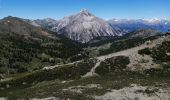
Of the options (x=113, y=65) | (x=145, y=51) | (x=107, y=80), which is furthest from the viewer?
(x=145, y=51)

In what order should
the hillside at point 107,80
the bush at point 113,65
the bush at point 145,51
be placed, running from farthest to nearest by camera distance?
the bush at point 145,51 < the bush at point 113,65 < the hillside at point 107,80

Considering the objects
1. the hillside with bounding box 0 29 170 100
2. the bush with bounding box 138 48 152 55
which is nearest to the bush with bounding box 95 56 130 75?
the hillside with bounding box 0 29 170 100

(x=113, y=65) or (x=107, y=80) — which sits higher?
(x=113, y=65)

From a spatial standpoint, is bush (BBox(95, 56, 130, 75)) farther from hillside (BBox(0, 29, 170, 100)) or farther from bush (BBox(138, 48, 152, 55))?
bush (BBox(138, 48, 152, 55))

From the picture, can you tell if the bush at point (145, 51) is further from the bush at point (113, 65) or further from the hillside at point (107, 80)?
the bush at point (113, 65)

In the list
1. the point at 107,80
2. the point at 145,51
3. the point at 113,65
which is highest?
the point at 145,51

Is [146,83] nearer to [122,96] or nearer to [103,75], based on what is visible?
[122,96]

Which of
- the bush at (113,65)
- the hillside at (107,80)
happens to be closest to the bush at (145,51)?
the hillside at (107,80)

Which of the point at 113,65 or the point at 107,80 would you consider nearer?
the point at 107,80

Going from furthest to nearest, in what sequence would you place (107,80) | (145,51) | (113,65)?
(145,51) < (113,65) < (107,80)

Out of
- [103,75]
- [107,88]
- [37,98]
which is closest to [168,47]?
[103,75]

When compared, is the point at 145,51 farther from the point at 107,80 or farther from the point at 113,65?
the point at 107,80

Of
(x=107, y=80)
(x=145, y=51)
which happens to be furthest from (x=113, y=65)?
(x=107, y=80)
